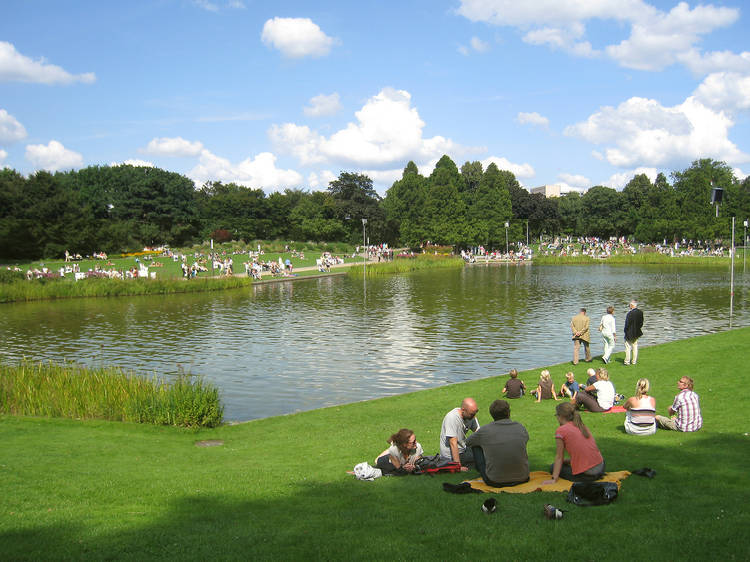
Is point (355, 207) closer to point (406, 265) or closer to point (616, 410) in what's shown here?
point (406, 265)

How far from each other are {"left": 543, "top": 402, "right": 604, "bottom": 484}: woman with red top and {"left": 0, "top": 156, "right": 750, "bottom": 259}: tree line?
69529 mm

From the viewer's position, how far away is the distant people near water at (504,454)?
7.79 metres

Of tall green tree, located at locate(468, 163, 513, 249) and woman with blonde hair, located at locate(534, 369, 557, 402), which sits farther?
tall green tree, located at locate(468, 163, 513, 249)

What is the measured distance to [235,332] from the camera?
2753 cm

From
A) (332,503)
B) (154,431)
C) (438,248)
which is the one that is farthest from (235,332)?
(438,248)

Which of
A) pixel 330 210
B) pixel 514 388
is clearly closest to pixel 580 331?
pixel 514 388

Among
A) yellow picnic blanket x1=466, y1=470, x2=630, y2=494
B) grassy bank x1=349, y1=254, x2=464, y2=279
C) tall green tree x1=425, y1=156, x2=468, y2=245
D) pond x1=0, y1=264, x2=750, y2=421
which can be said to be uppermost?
tall green tree x1=425, y1=156, x2=468, y2=245

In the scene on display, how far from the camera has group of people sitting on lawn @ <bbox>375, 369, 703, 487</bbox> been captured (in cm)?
769

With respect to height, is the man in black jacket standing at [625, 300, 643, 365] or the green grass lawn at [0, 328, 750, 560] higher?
the man in black jacket standing at [625, 300, 643, 365]

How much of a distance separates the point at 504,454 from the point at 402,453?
1.71 meters

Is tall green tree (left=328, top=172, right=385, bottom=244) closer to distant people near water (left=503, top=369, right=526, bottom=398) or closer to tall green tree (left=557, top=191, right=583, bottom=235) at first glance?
tall green tree (left=557, top=191, right=583, bottom=235)

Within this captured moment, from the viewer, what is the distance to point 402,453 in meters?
8.92

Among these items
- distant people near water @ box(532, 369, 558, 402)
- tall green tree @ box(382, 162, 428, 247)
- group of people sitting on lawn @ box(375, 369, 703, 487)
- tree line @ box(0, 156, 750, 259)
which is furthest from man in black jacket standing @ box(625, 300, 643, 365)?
tall green tree @ box(382, 162, 428, 247)

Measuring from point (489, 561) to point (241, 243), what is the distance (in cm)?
8114
